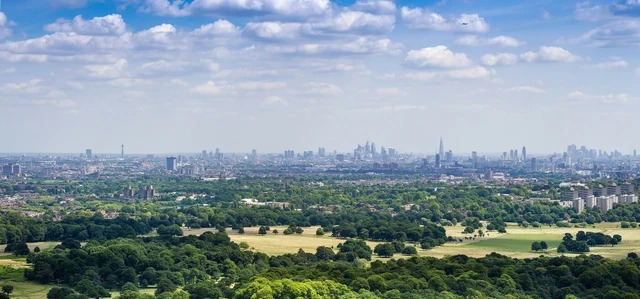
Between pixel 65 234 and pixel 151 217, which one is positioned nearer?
pixel 65 234

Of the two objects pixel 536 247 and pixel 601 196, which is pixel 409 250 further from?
pixel 601 196

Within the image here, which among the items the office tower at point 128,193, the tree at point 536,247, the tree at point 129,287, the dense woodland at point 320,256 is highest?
the office tower at point 128,193

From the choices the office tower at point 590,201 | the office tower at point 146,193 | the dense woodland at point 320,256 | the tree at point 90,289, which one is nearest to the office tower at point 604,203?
the office tower at point 590,201

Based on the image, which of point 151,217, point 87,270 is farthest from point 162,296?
point 151,217

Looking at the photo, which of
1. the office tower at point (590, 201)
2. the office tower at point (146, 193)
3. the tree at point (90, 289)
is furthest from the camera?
the office tower at point (146, 193)

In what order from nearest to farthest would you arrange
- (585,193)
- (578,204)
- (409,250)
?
(409,250), (578,204), (585,193)

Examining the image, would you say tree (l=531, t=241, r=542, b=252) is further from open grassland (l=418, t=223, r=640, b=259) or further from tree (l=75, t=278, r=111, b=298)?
tree (l=75, t=278, r=111, b=298)

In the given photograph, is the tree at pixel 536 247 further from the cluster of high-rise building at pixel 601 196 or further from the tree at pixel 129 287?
the cluster of high-rise building at pixel 601 196

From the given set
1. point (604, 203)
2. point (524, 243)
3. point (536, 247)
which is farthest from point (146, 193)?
point (536, 247)

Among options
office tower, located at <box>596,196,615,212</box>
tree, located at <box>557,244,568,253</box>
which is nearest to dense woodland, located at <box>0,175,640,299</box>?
tree, located at <box>557,244,568,253</box>

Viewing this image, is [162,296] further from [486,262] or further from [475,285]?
[486,262]

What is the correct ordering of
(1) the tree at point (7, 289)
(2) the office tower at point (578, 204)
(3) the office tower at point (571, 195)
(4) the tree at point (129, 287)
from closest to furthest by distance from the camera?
1. (1) the tree at point (7, 289)
2. (4) the tree at point (129, 287)
3. (2) the office tower at point (578, 204)
4. (3) the office tower at point (571, 195)
